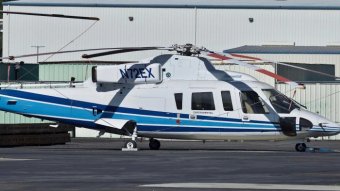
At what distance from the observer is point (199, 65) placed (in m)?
36.6

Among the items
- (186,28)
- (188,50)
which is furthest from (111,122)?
(186,28)

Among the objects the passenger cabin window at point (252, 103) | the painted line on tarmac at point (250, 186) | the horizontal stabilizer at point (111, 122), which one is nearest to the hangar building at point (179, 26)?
the horizontal stabilizer at point (111, 122)

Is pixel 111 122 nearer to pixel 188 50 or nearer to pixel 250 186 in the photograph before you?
pixel 188 50

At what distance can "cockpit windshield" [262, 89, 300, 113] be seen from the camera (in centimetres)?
3544

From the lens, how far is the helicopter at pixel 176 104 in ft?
116

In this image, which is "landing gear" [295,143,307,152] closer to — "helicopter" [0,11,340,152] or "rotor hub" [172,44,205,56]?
"helicopter" [0,11,340,152]

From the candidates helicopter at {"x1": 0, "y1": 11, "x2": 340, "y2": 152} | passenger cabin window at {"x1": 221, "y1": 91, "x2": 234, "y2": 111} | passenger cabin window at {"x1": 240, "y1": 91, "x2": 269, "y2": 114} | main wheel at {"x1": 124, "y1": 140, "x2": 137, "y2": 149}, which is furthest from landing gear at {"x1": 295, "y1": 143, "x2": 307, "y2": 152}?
main wheel at {"x1": 124, "y1": 140, "x2": 137, "y2": 149}

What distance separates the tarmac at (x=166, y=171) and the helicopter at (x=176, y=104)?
2720mm

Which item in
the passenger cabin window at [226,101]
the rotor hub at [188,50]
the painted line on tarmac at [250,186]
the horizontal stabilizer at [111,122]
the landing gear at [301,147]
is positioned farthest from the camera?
the horizontal stabilizer at [111,122]

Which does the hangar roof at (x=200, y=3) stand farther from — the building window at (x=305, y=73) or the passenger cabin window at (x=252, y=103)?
the passenger cabin window at (x=252, y=103)

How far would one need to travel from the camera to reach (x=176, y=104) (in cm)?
3612

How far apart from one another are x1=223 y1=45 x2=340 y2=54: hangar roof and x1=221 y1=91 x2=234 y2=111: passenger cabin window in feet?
101

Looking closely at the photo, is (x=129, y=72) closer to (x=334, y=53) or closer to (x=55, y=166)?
(x=55, y=166)

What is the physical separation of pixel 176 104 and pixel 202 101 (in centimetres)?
93
